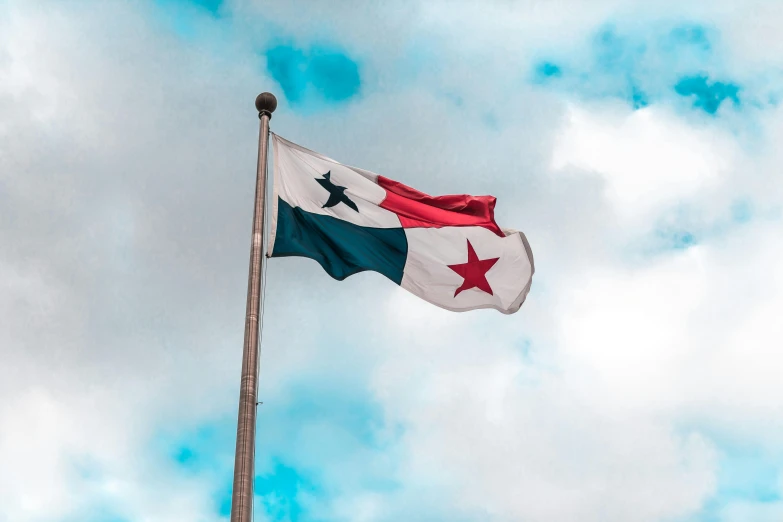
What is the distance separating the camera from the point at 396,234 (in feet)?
82.5

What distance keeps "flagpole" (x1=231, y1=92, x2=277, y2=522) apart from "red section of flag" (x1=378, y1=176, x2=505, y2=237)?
518cm

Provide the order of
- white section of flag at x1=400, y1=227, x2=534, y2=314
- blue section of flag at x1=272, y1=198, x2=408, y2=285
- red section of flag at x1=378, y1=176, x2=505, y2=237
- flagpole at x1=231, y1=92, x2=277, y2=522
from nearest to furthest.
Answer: flagpole at x1=231, y1=92, x2=277, y2=522, blue section of flag at x1=272, y1=198, x2=408, y2=285, white section of flag at x1=400, y1=227, x2=534, y2=314, red section of flag at x1=378, y1=176, x2=505, y2=237

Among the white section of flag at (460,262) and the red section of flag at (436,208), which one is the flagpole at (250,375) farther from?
the white section of flag at (460,262)

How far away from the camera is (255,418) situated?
57.9 ft

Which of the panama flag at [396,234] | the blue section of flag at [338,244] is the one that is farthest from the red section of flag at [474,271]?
the blue section of flag at [338,244]

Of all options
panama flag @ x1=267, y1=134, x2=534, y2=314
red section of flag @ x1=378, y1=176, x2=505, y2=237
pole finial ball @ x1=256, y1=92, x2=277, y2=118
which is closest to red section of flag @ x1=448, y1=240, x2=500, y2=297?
panama flag @ x1=267, y1=134, x2=534, y2=314

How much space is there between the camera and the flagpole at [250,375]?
656 inches

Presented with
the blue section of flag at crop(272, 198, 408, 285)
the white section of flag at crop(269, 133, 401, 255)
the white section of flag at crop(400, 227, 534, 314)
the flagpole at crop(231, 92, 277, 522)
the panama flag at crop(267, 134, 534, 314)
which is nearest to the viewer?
the flagpole at crop(231, 92, 277, 522)

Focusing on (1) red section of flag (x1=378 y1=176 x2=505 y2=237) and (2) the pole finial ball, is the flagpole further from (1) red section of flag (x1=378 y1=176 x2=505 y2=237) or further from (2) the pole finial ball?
(1) red section of flag (x1=378 y1=176 x2=505 y2=237)

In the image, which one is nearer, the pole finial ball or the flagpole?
the flagpole

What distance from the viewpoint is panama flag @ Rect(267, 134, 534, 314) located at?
22.6 metres

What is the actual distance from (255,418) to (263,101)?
884 centimetres

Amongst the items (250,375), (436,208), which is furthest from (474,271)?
(250,375)

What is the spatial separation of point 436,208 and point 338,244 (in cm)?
458
